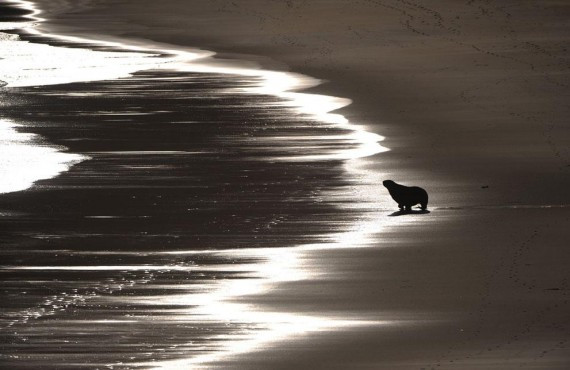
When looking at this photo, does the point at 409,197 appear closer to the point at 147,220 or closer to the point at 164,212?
the point at 164,212

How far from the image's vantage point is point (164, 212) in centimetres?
1477

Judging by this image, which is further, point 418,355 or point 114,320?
point 114,320

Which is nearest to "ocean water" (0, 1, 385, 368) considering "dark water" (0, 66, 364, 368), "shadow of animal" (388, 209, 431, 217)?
"dark water" (0, 66, 364, 368)

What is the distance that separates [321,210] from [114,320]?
Answer: 15.9 feet

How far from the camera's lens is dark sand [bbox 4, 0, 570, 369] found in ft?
31.3

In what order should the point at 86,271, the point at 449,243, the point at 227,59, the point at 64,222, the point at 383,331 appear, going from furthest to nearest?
the point at 227,59 < the point at 64,222 < the point at 449,243 < the point at 86,271 < the point at 383,331

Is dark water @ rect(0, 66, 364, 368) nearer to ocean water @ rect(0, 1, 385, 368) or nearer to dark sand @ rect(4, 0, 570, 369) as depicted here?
ocean water @ rect(0, 1, 385, 368)

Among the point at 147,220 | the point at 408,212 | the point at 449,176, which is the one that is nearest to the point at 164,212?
the point at 147,220

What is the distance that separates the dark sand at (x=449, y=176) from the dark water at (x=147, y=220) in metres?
0.66

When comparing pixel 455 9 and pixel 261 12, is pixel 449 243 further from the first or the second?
pixel 261 12

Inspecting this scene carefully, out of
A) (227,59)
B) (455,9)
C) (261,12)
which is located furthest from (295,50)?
(261,12)

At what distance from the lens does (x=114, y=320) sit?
402 inches

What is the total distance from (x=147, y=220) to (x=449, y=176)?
12.6 feet

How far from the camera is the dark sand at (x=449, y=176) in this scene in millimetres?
9547
